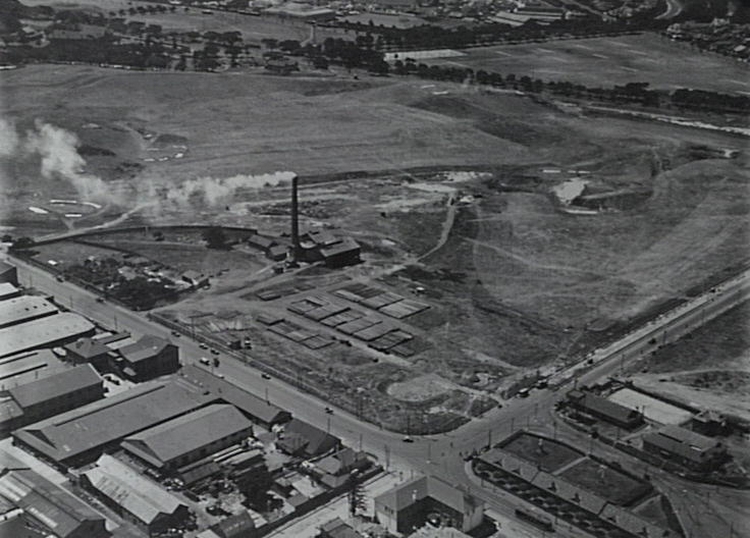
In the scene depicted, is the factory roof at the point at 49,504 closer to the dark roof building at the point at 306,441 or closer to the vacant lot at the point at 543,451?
the dark roof building at the point at 306,441

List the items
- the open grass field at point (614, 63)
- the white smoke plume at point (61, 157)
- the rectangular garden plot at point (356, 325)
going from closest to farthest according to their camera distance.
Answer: the rectangular garden plot at point (356, 325), the white smoke plume at point (61, 157), the open grass field at point (614, 63)

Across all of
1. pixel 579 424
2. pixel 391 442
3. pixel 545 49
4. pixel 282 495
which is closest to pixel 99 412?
pixel 282 495

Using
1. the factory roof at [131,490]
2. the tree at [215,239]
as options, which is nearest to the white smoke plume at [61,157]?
the tree at [215,239]

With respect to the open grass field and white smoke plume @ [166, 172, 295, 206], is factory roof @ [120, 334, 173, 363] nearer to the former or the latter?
white smoke plume @ [166, 172, 295, 206]

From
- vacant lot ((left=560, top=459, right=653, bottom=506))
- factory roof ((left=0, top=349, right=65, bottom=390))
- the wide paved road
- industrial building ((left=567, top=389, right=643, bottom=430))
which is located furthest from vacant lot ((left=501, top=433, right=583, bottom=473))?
factory roof ((left=0, top=349, right=65, bottom=390))

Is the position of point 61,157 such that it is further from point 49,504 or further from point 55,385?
point 49,504
